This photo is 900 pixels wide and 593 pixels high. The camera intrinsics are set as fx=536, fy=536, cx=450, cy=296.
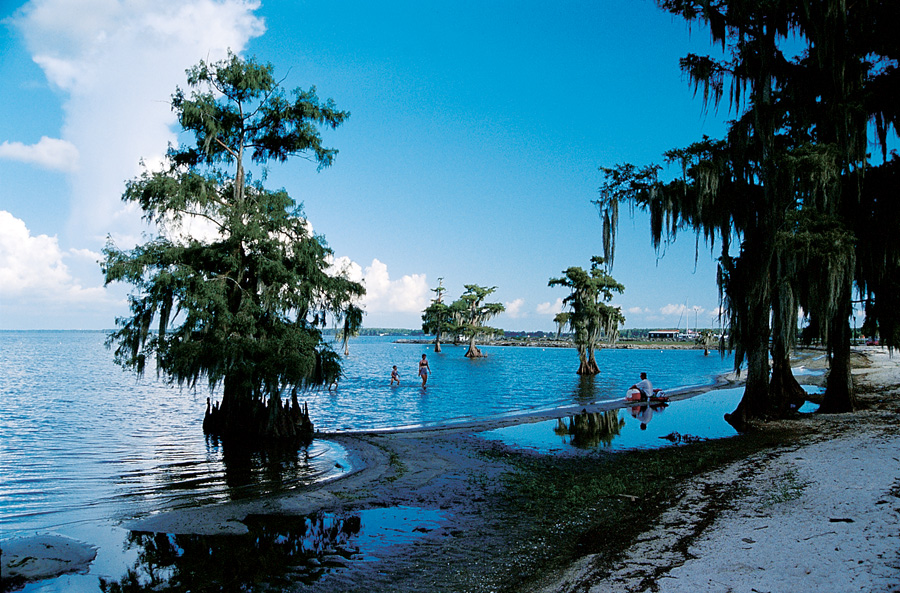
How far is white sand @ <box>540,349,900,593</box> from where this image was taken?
4.53m

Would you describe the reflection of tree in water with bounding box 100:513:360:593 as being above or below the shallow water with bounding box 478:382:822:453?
above

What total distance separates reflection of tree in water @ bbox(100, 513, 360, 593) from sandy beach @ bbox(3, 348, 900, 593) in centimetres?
35

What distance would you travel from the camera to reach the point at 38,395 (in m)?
28.5

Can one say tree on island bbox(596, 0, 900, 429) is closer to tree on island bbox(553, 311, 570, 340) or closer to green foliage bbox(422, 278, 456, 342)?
tree on island bbox(553, 311, 570, 340)

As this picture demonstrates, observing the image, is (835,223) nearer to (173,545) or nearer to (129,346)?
(173,545)

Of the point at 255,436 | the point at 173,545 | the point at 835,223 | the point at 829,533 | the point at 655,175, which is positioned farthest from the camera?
the point at 655,175

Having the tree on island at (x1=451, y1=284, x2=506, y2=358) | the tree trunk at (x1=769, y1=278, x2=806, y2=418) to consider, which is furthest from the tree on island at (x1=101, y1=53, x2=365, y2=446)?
the tree on island at (x1=451, y1=284, x2=506, y2=358)

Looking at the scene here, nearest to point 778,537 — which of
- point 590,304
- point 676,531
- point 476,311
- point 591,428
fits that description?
point 676,531

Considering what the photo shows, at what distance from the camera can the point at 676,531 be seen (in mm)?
6234

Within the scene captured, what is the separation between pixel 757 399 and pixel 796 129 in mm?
7639

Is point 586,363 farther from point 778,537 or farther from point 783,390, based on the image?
point 778,537

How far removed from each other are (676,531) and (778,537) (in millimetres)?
1064

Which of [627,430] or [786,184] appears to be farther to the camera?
[627,430]

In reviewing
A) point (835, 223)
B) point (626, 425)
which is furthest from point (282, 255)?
point (835, 223)
